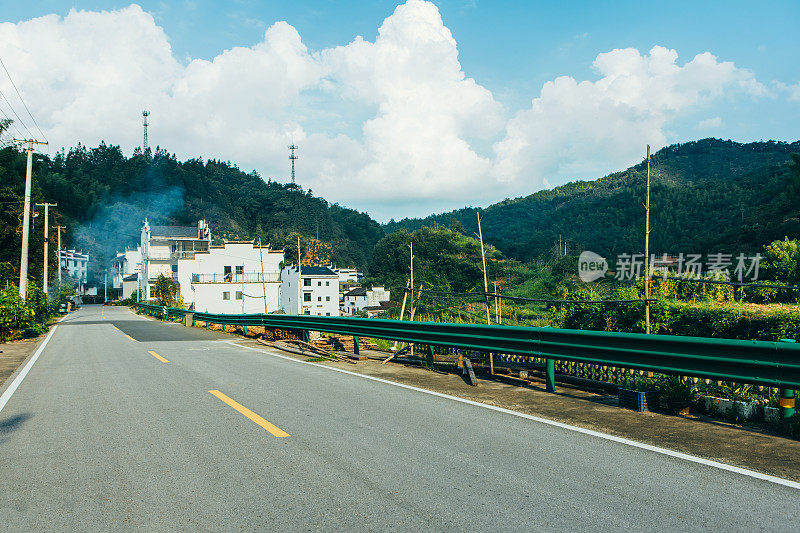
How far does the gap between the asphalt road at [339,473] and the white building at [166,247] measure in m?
72.2

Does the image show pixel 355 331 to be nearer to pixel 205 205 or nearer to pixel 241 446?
pixel 241 446

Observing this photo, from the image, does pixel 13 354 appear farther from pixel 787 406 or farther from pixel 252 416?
pixel 787 406

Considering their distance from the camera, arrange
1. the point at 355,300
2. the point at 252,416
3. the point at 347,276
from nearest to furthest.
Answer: the point at 252,416 < the point at 355,300 < the point at 347,276

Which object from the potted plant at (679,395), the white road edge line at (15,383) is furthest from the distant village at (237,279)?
the potted plant at (679,395)

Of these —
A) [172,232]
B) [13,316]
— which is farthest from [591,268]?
→ [172,232]

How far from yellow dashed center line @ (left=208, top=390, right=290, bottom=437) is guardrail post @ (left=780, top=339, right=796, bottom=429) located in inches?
202

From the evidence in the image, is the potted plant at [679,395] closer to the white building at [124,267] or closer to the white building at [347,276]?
the white building at [347,276]

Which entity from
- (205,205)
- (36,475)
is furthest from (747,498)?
(205,205)

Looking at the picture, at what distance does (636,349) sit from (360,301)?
78.1 meters

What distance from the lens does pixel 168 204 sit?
369ft

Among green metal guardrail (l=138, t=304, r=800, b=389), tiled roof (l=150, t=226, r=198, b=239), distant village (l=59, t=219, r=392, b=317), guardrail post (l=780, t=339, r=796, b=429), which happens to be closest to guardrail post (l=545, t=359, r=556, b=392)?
green metal guardrail (l=138, t=304, r=800, b=389)

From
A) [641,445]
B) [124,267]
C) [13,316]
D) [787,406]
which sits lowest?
[641,445]

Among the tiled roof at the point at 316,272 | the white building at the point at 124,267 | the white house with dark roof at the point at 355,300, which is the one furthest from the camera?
the white building at the point at 124,267

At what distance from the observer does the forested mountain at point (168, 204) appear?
4038 inches
